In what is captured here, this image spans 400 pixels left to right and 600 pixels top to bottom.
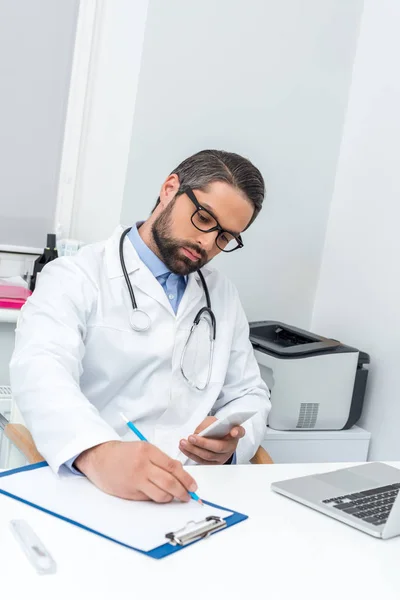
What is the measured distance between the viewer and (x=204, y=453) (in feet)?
4.77

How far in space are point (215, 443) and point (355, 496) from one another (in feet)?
0.93

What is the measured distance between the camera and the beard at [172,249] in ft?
5.69

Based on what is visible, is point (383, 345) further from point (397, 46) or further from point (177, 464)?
point (177, 464)

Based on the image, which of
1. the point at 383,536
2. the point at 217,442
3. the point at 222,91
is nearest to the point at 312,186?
the point at 222,91

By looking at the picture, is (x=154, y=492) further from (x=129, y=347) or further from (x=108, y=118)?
(x=108, y=118)

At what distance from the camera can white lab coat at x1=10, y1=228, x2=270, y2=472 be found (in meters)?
1.55

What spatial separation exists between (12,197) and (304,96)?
45.6 inches

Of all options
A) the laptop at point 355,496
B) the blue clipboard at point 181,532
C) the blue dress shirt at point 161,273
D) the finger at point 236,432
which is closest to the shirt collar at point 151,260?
the blue dress shirt at point 161,273

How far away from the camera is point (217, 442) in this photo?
1.45 metres

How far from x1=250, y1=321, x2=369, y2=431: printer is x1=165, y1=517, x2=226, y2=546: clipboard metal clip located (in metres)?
1.27

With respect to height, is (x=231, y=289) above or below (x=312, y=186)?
below

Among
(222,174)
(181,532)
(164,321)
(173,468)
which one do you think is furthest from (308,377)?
(181,532)

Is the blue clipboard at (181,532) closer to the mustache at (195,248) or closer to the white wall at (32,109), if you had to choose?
the mustache at (195,248)

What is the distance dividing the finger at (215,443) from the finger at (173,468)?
0.77 ft
